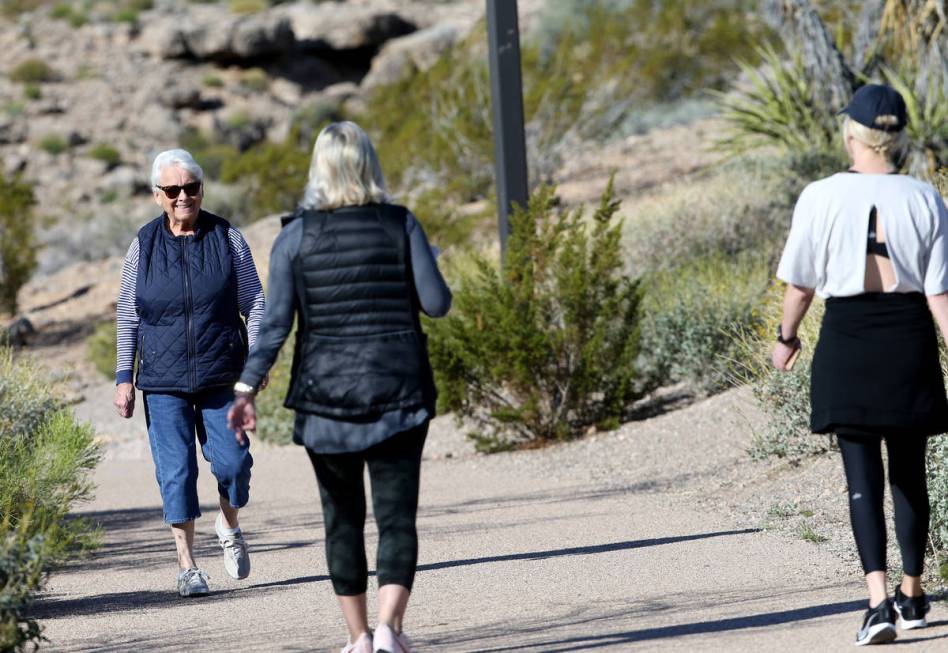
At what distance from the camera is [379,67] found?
46.9 metres

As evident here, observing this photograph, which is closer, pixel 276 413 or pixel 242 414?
pixel 242 414

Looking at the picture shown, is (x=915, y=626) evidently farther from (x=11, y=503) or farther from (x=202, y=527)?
(x=202, y=527)

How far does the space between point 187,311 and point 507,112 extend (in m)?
5.20

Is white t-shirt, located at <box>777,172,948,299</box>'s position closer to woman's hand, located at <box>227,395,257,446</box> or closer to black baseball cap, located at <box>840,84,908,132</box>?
black baseball cap, located at <box>840,84,908,132</box>

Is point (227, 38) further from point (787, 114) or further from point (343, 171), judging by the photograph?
point (343, 171)

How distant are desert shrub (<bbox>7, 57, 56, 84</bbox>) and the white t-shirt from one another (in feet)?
158

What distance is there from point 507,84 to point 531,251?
1317mm

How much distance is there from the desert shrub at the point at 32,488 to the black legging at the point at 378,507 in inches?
34.8

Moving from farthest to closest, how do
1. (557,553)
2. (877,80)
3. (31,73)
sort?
1. (31,73)
2. (877,80)
3. (557,553)

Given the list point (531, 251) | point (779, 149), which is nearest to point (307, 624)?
point (531, 251)

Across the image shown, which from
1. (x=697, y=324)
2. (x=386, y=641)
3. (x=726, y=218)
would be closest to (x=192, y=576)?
(x=386, y=641)

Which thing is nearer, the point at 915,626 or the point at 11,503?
the point at 915,626

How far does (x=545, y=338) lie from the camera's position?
10172mm

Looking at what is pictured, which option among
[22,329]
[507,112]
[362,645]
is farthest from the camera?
[22,329]
